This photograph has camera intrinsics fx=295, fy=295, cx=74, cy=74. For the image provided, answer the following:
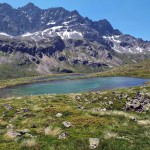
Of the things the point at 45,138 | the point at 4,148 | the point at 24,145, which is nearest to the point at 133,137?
the point at 45,138

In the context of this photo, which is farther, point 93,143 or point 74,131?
point 74,131

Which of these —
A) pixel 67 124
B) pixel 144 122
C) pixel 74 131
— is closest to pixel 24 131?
pixel 67 124

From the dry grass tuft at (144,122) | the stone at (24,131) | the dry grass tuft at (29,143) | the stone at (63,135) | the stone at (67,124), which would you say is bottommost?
the dry grass tuft at (29,143)

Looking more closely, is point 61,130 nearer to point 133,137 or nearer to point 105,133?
point 105,133

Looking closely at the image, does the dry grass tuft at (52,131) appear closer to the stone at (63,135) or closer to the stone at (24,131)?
the stone at (63,135)

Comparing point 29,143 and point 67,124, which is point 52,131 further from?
point 29,143

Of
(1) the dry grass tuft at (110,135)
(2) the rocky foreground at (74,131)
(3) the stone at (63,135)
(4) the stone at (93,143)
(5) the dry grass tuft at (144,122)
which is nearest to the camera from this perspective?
(4) the stone at (93,143)

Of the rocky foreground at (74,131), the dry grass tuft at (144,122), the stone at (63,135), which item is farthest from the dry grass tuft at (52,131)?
the dry grass tuft at (144,122)

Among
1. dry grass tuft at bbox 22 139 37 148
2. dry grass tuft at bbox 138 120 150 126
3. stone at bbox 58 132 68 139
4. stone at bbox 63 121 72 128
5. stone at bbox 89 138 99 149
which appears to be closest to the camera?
stone at bbox 89 138 99 149

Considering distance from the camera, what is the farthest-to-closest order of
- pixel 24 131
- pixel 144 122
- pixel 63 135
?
pixel 144 122
pixel 24 131
pixel 63 135

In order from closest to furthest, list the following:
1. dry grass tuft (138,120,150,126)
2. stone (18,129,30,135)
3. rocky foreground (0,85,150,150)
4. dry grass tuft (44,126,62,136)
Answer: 1. rocky foreground (0,85,150,150)
2. dry grass tuft (44,126,62,136)
3. stone (18,129,30,135)
4. dry grass tuft (138,120,150,126)

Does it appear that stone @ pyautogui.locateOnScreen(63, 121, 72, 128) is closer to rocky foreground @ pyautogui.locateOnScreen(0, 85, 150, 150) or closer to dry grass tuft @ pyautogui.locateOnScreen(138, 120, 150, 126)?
rocky foreground @ pyautogui.locateOnScreen(0, 85, 150, 150)

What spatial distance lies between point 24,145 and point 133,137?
406 inches

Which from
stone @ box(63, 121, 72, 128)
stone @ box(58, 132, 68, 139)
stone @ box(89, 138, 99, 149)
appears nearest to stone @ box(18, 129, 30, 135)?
stone @ box(63, 121, 72, 128)
